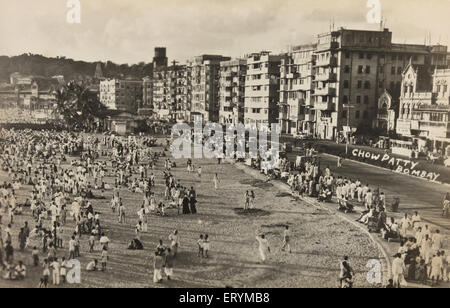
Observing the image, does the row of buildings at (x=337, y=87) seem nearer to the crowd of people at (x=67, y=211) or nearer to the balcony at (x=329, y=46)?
the balcony at (x=329, y=46)

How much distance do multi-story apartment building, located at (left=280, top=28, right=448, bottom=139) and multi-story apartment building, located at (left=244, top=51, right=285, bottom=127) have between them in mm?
17928

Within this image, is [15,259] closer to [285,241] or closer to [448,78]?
[285,241]

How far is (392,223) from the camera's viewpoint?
22922 millimetres

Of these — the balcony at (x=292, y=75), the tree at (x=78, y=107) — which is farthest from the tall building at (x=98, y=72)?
the balcony at (x=292, y=75)

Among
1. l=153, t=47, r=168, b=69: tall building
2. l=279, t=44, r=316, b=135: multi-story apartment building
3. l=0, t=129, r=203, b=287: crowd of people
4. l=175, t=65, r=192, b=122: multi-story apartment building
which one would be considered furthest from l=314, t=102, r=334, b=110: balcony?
l=153, t=47, r=168, b=69: tall building

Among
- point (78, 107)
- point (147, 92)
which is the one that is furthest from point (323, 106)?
point (147, 92)

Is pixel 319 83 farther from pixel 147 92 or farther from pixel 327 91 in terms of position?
pixel 147 92

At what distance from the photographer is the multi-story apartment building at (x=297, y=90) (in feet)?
235

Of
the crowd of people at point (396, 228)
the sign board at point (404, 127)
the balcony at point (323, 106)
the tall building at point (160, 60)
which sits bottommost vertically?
the crowd of people at point (396, 228)

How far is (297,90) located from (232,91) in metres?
23.7

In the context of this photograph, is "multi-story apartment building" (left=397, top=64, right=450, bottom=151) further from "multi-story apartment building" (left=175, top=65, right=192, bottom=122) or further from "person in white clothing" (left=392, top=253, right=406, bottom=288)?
"multi-story apartment building" (left=175, top=65, right=192, bottom=122)

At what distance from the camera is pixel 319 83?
221 feet
